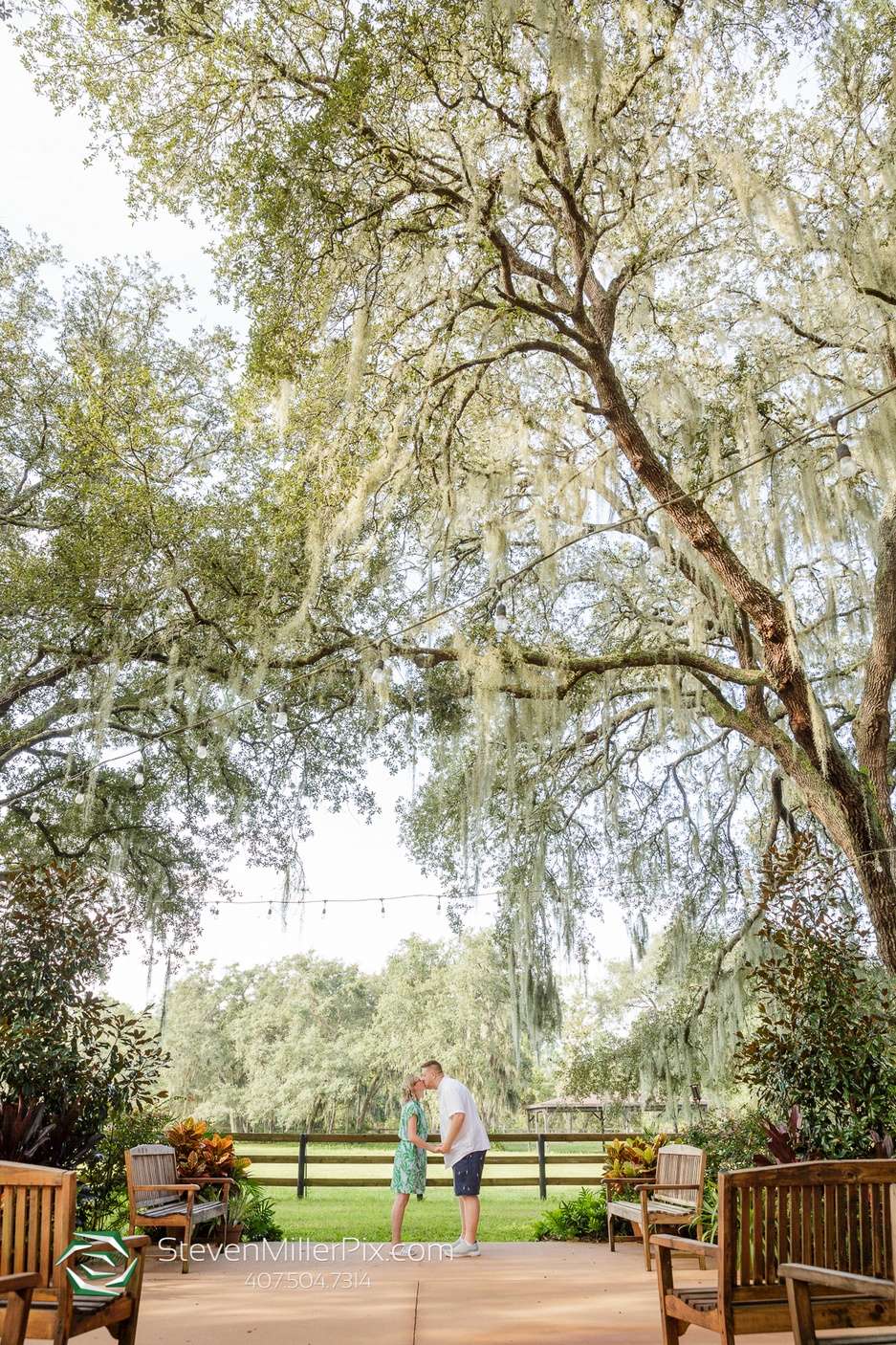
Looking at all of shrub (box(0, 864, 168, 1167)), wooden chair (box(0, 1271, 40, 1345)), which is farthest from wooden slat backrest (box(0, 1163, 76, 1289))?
shrub (box(0, 864, 168, 1167))

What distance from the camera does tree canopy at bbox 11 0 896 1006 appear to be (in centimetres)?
488

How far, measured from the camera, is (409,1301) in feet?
11.2

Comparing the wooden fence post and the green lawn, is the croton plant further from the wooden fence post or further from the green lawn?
the wooden fence post

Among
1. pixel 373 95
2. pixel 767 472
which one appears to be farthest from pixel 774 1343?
pixel 373 95

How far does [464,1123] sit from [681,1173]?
1183mm

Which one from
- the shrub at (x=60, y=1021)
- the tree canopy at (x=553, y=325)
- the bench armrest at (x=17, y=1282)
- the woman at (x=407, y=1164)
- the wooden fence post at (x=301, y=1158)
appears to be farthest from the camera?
the wooden fence post at (x=301, y=1158)

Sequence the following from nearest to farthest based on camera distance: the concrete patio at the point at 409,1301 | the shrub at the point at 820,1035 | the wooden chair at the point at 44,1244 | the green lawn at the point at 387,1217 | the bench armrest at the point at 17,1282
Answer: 1. the bench armrest at the point at 17,1282
2. the wooden chair at the point at 44,1244
3. the concrete patio at the point at 409,1301
4. the shrub at the point at 820,1035
5. the green lawn at the point at 387,1217

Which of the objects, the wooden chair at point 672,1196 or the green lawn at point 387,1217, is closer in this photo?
the wooden chair at point 672,1196

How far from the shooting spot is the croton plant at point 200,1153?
4988 millimetres

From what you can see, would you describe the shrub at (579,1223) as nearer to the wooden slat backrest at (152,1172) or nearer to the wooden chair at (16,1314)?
the wooden slat backrest at (152,1172)

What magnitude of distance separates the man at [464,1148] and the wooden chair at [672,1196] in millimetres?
798

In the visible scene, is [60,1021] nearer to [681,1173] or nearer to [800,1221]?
[681,1173]

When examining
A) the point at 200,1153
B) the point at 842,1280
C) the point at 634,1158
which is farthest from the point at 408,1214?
the point at 842,1280

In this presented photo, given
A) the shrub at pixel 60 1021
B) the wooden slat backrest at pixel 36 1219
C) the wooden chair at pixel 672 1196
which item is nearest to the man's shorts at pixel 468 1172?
the wooden chair at pixel 672 1196
